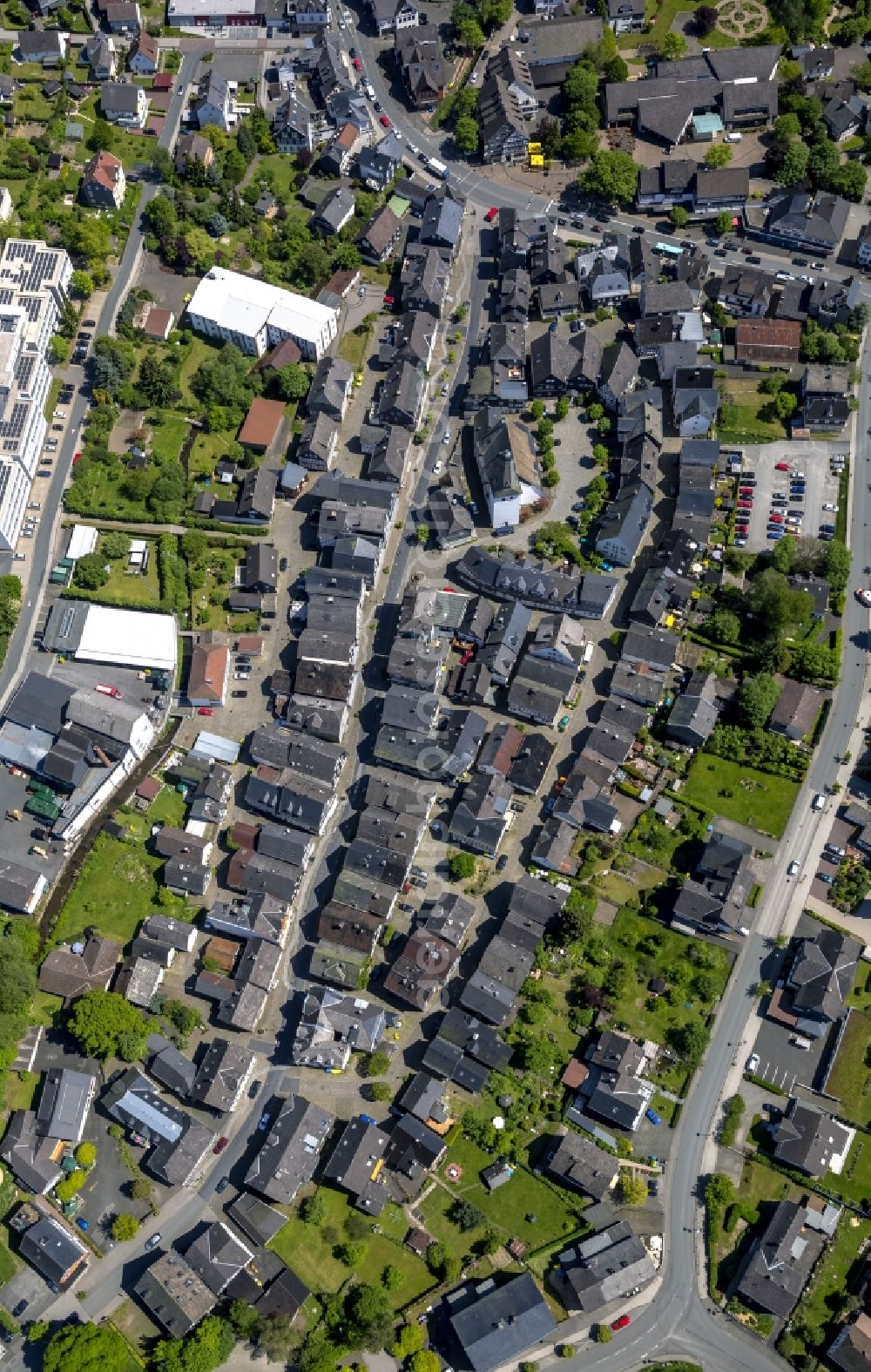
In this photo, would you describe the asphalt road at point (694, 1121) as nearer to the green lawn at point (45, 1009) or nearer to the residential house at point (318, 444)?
the residential house at point (318, 444)

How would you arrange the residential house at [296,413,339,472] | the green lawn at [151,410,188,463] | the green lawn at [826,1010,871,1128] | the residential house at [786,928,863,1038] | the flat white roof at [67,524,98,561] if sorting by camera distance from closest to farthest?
1. the green lawn at [826,1010,871,1128]
2. the residential house at [786,928,863,1038]
3. the flat white roof at [67,524,98,561]
4. the residential house at [296,413,339,472]
5. the green lawn at [151,410,188,463]

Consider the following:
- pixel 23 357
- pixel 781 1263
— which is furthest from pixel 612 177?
pixel 781 1263

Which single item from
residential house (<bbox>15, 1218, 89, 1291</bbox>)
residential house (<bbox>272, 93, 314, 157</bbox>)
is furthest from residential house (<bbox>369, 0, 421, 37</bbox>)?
residential house (<bbox>15, 1218, 89, 1291</bbox>)

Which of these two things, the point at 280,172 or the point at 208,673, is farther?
the point at 280,172

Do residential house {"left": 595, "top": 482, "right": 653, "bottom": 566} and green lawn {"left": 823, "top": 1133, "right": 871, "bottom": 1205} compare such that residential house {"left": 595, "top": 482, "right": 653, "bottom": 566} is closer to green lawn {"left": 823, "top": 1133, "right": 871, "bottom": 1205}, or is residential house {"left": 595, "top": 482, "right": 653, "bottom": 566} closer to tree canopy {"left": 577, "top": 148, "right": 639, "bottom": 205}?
tree canopy {"left": 577, "top": 148, "right": 639, "bottom": 205}

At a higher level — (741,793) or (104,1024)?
(741,793)

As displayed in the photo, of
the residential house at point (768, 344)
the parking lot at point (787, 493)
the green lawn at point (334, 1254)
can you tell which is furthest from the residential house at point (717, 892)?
the residential house at point (768, 344)

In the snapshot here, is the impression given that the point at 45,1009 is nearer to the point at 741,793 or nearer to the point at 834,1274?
the point at 741,793
